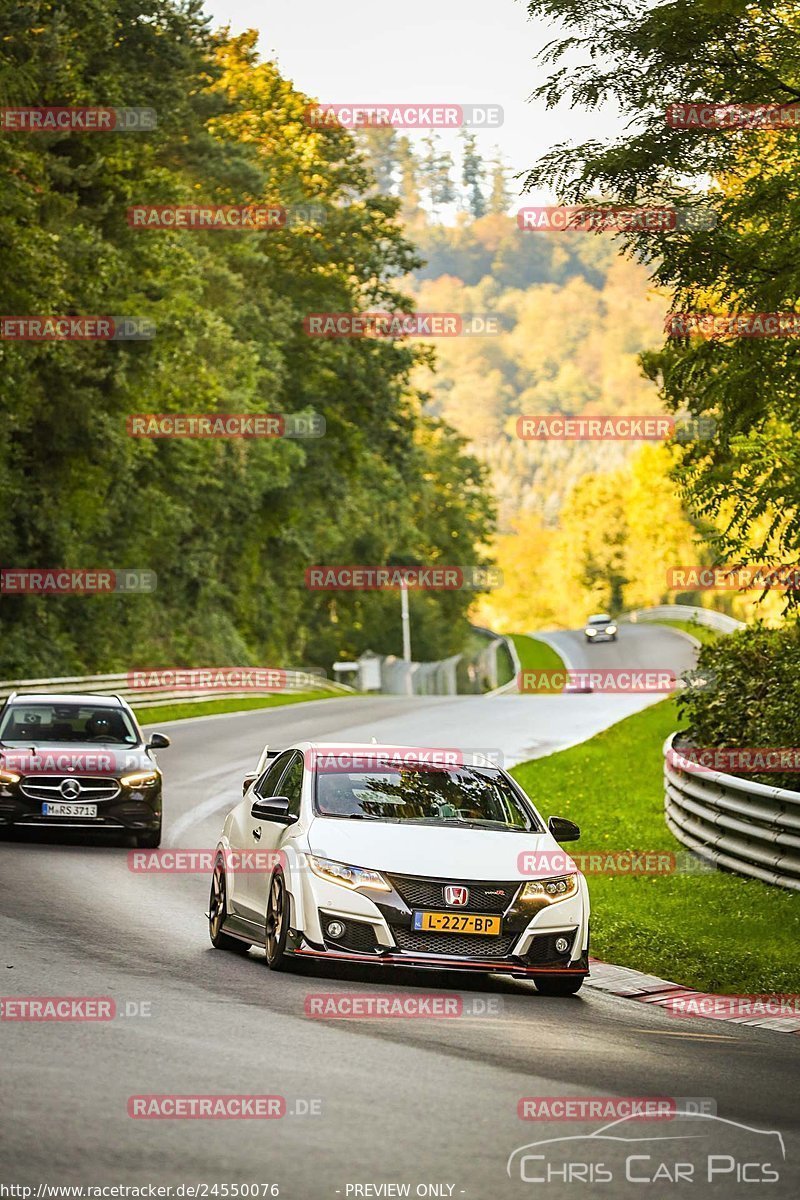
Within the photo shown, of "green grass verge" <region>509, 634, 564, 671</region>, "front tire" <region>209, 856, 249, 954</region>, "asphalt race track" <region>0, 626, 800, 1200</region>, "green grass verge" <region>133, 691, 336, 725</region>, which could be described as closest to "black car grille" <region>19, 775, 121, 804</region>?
"asphalt race track" <region>0, 626, 800, 1200</region>

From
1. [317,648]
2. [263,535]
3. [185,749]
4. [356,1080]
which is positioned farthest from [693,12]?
[317,648]

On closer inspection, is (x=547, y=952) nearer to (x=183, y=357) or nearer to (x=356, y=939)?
(x=356, y=939)

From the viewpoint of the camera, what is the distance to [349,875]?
10.9 m

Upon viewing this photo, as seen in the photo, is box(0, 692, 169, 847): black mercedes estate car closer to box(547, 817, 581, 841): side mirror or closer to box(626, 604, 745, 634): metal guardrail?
box(547, 817, 581, 841): side mirror

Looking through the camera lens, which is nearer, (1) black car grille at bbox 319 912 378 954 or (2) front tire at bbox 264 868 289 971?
(1) black car grille at bbox 319 912 378 954

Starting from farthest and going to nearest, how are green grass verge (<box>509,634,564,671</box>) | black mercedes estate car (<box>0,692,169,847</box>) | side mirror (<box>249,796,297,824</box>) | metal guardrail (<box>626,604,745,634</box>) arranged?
A: green grass verge (<box>509,634,564,671</box>) < metal guardrail (<box>626,604,745,634</box>) < black mercedes estate car (<box>0,692,169,847</box>) < side mirror (<box>249,796,297,824</box>)

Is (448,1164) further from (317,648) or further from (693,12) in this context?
(317,648)

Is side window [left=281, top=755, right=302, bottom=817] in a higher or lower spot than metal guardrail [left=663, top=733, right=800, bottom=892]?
higher

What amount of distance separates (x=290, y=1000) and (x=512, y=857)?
1.92m

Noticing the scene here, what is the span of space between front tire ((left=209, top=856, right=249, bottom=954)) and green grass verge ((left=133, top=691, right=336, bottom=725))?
1124 inches

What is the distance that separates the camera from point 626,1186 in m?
6.15

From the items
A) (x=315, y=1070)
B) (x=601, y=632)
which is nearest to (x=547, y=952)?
(x=315, y=1070)

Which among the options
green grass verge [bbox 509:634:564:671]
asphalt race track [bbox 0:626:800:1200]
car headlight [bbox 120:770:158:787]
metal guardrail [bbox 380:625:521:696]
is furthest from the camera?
metal guardrail [bbox 380:625:521:696]

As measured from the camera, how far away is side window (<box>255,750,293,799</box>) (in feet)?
41.8
